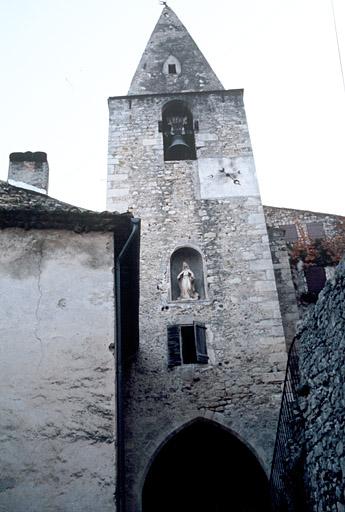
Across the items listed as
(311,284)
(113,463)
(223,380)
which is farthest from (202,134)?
(113,463)

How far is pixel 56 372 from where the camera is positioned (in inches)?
207

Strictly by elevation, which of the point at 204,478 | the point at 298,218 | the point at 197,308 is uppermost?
the point at 298,218

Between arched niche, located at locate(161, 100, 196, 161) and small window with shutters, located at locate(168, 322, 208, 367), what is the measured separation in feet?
15.5

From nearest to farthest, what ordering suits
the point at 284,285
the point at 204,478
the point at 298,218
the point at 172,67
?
the point at 204,478 → the point at 284,285 → the point at 172,67 → the point at 298,218

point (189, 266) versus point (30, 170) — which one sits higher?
point (30, 170)

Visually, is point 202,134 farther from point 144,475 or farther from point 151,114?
point 144,475

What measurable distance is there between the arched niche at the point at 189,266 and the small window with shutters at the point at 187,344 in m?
0.84

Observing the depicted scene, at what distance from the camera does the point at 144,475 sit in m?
8.66

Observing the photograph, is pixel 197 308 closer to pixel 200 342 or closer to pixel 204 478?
pixel 200 342

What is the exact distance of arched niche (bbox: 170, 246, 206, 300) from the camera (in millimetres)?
10824

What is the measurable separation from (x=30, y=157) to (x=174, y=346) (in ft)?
14.0

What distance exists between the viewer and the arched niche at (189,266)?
426 inches

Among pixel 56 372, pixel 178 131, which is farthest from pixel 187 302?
pixel 56 372

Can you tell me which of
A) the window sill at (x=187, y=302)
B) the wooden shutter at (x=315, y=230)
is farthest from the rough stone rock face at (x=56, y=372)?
the wooden shutter at (x=315, y=230)
